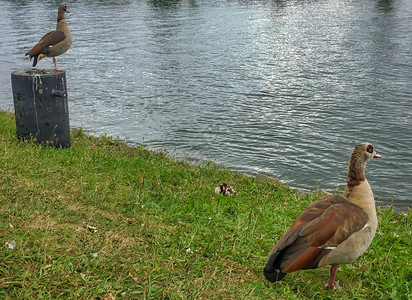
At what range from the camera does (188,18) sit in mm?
45250

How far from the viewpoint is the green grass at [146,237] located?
4.98 meters

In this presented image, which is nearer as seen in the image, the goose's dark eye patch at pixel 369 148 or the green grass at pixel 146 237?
the green grass at pixel 146 237

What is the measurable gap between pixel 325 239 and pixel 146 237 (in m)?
2.32

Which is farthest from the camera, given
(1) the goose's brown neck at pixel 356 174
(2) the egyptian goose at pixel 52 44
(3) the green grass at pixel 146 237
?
(2) the egyptian goose at pixel 52 44

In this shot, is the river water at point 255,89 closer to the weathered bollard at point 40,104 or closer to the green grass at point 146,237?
the green grass at point 146,237

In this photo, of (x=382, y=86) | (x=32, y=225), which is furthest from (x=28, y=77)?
(x=382, y=86)

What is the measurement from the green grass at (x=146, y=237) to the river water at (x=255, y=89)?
396cm

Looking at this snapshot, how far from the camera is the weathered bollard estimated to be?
29.5ft

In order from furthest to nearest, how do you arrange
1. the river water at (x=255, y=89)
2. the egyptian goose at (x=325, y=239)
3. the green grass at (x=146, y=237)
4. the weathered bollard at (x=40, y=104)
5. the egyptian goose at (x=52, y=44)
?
the river water at (x=255, y=89) < the egyptian goose at (x=52, y=44) < the weathered bollard at (x=40, y=104) < the egyptian goose at (x=325, y=239) < the green grass at (x=146, y=237)

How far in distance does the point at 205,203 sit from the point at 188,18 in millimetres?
39957

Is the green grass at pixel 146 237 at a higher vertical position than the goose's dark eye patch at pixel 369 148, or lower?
lower

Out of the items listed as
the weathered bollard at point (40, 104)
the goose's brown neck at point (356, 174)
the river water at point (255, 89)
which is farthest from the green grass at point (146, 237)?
the river water at point (255, 89)

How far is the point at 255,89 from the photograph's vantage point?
20297 mm

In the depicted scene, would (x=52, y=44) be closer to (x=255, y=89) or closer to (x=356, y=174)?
(x=356, y=174)
